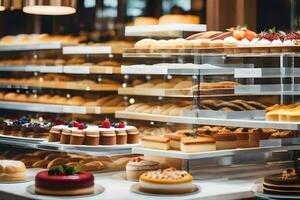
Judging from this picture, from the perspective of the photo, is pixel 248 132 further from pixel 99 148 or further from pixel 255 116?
pixel 99 148

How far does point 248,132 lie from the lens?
5.24 metres

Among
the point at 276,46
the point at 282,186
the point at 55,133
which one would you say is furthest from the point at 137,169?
the point at 276,46

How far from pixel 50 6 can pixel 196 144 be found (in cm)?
186

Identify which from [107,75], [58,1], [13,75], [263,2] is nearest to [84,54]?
[107,75]

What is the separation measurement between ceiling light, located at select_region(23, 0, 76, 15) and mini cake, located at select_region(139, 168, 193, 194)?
6.12 feet

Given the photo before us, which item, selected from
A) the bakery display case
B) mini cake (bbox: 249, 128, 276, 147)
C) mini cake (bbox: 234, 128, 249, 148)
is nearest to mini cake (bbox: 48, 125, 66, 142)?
the bakery display case

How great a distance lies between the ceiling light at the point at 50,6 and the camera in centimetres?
546

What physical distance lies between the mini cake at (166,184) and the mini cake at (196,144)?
332mm

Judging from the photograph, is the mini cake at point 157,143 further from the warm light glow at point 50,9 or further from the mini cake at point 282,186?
the warm light glow at point 50,9

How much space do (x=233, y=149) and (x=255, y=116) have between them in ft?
1.05

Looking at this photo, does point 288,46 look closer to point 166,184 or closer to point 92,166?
point 166,184

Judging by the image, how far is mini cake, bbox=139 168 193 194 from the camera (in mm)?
4445

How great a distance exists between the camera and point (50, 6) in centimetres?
554

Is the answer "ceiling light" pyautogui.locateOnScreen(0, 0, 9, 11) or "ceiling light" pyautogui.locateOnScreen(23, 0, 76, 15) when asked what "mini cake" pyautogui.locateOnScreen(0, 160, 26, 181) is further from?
"ceiling light" pyautogui.locateOnScreen(0, 0, 9, 11)
